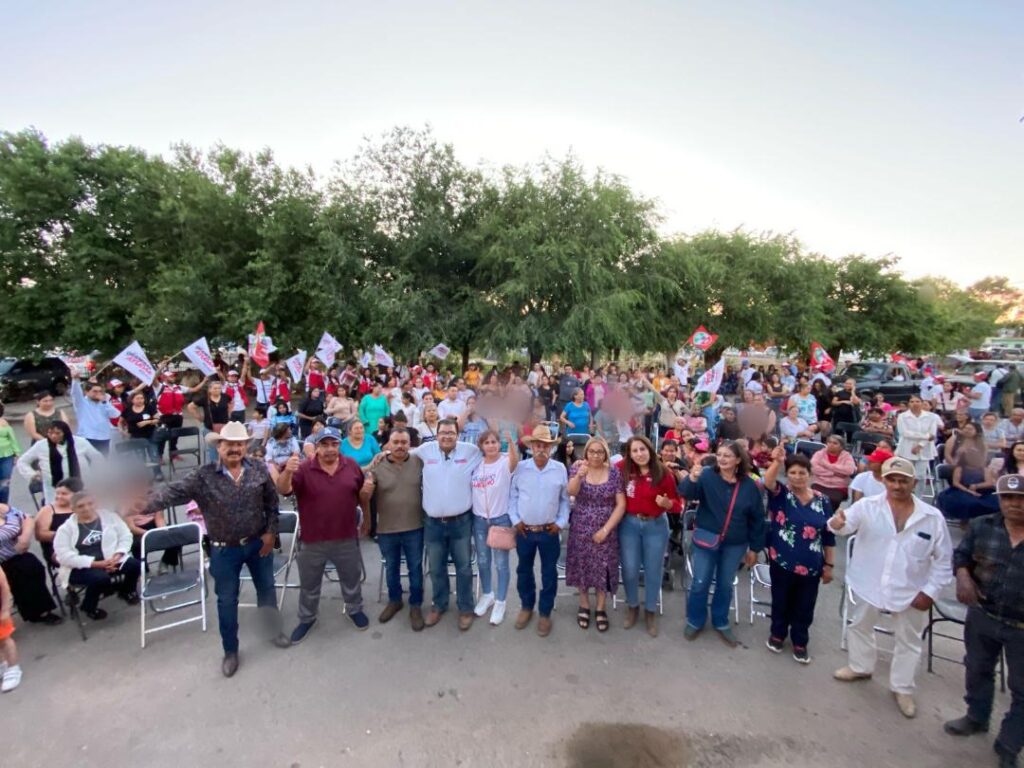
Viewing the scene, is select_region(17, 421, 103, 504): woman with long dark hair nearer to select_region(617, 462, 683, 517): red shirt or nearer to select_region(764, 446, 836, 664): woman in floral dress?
select_region(617, 462, 683, 517): red shirt

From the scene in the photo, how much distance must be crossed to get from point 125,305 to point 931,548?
24.3 metres

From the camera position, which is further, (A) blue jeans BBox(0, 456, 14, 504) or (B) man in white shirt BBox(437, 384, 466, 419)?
(B) man in white shirt BBox(437, 384, 466, 419)

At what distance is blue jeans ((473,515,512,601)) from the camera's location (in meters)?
4.86

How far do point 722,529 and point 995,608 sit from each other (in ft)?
5.61

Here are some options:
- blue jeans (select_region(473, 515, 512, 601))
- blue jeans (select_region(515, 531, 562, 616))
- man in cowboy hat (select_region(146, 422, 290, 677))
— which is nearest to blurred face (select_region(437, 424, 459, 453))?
blue jeans (select_region(473, 515, 512, 601))

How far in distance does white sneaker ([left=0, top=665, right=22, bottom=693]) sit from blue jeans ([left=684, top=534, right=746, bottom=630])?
5.58 meters

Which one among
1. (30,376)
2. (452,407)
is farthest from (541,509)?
(30,376)

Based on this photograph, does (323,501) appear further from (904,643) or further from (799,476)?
(904,643)

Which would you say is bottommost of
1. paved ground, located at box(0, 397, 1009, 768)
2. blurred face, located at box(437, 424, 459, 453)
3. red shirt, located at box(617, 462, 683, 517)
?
paved ground, located at box(0, 397, 1009, 768)

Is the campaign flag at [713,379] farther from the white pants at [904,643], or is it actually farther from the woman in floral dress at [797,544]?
the white pants at [904,643]

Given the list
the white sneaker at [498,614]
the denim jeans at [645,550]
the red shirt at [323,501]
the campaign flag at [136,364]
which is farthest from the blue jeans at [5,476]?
the denim jeans at [645,550]

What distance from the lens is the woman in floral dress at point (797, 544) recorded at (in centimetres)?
409

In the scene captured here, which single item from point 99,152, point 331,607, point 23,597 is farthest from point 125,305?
point 331,607

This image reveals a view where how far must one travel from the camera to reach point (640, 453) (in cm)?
453
